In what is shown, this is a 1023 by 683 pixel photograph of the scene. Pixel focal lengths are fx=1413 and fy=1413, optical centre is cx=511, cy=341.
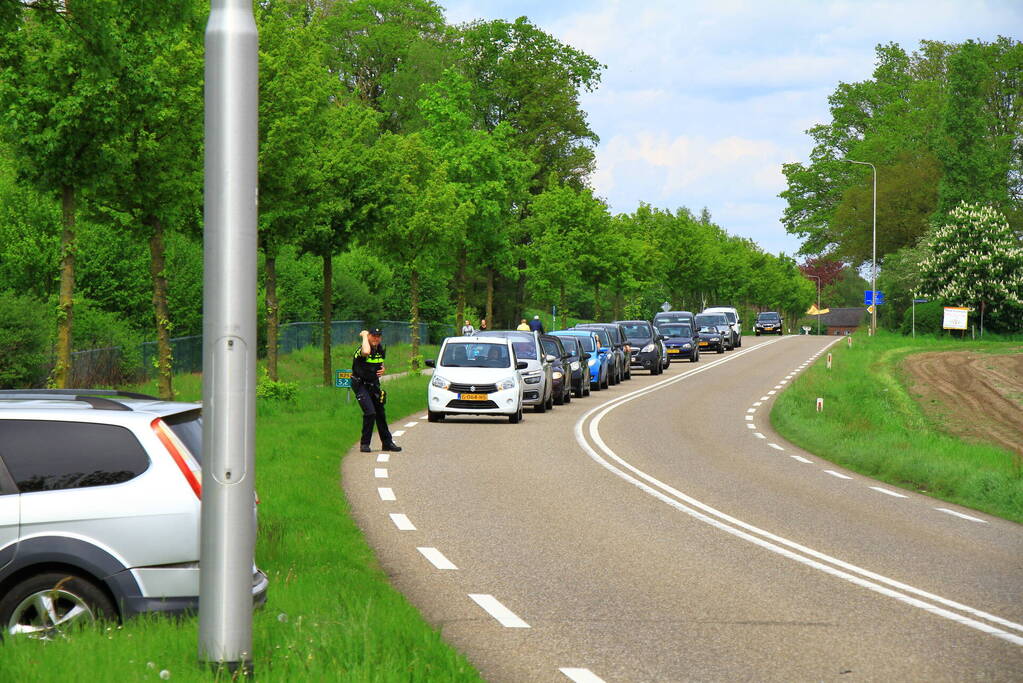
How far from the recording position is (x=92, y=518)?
→ 7129 millimetres

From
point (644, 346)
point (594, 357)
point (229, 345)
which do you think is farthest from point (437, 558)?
point (644, 346)

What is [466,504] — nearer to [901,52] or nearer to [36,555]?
[36,555]

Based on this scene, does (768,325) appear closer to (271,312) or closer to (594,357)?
(594,357)

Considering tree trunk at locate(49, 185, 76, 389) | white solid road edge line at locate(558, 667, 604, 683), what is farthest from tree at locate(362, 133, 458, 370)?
white solid road edge line at locate(558, 667, 604, 683)

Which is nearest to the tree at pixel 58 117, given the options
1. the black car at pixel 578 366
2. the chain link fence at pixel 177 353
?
the chain link fence at pixel 177 353

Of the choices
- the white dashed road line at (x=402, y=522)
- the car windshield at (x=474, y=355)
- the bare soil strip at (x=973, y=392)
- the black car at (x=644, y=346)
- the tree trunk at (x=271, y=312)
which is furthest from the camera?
the black car at (x=644, y=346)

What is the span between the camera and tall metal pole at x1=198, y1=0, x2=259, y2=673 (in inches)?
242

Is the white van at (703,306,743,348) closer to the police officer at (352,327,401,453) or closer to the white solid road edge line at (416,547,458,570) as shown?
the police officer at (352,327,401,453)

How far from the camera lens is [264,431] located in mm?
21141

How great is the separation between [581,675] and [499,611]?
1817 mm

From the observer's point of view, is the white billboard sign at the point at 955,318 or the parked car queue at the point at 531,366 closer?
the parked car queue at the point at 531,366

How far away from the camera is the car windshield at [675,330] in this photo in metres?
58.6

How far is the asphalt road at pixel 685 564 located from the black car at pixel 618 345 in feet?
70.2

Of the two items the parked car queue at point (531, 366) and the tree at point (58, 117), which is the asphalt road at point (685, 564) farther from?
the tree at point (58, 117)
